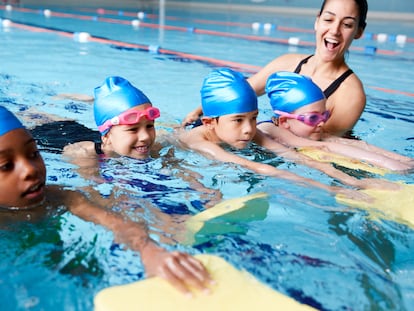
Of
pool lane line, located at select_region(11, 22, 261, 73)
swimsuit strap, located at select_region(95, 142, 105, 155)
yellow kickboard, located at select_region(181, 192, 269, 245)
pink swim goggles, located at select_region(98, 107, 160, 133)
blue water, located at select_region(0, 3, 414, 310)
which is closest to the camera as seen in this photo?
blue water, located at select_region(0, 3, 414, 310)

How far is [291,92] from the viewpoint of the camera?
12.8ft

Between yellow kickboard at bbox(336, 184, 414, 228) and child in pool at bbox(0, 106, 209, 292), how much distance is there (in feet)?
3.80

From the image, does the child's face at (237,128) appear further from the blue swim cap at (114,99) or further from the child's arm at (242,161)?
the blue swim cap at (114,99)

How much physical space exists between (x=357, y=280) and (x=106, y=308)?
38.6 inches

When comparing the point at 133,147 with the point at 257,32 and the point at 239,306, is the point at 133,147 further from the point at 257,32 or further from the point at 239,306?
the point at 257,32

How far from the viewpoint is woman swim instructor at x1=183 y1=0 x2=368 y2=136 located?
408 cm

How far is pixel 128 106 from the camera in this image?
3.28 metres

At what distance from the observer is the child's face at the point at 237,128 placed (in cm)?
357

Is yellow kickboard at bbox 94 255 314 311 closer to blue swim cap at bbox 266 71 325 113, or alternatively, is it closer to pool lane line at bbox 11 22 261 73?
blue swim cap at bbox 266 71 325 113

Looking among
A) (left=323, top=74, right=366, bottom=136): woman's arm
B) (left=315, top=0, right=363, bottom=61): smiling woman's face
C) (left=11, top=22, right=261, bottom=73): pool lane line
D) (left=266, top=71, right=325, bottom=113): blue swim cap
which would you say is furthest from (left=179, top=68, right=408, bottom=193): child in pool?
(left=11, top=22, right=261, bottom=73): pool lane line

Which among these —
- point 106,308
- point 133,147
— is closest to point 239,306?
point 106,308

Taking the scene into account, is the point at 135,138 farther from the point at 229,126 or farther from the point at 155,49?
the point at 155,49

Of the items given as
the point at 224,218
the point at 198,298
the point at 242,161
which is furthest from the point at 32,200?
the point at 242,161

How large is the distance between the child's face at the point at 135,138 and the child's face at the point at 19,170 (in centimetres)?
98
